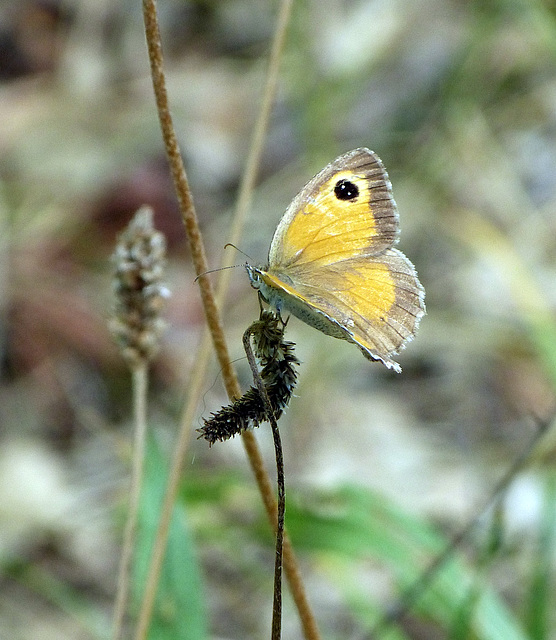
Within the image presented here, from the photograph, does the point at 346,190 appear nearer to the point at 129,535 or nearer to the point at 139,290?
the point at 139,290

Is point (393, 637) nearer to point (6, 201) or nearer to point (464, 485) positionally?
point (464, 485)

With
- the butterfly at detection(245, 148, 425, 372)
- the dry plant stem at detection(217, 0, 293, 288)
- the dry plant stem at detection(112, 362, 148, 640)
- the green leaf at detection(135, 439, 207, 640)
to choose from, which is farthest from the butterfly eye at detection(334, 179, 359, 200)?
the green leaf at detection(135, 439, 207, 640)

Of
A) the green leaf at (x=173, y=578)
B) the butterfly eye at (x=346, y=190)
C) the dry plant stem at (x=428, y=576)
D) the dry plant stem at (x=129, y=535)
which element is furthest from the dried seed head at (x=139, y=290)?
the dry plant stem at (x=428, y=576)

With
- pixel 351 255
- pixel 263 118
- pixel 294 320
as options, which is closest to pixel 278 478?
pixel 351 255

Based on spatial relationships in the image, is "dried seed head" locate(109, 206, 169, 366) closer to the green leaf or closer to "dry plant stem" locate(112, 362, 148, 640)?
"dry plant stem" locate(112, 362, 148, 640)

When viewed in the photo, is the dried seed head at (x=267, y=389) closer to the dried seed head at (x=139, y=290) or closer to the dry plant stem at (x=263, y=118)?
the dried seed head at (x=139, y=290)

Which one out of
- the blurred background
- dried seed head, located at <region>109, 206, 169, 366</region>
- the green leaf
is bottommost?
the green leaf
